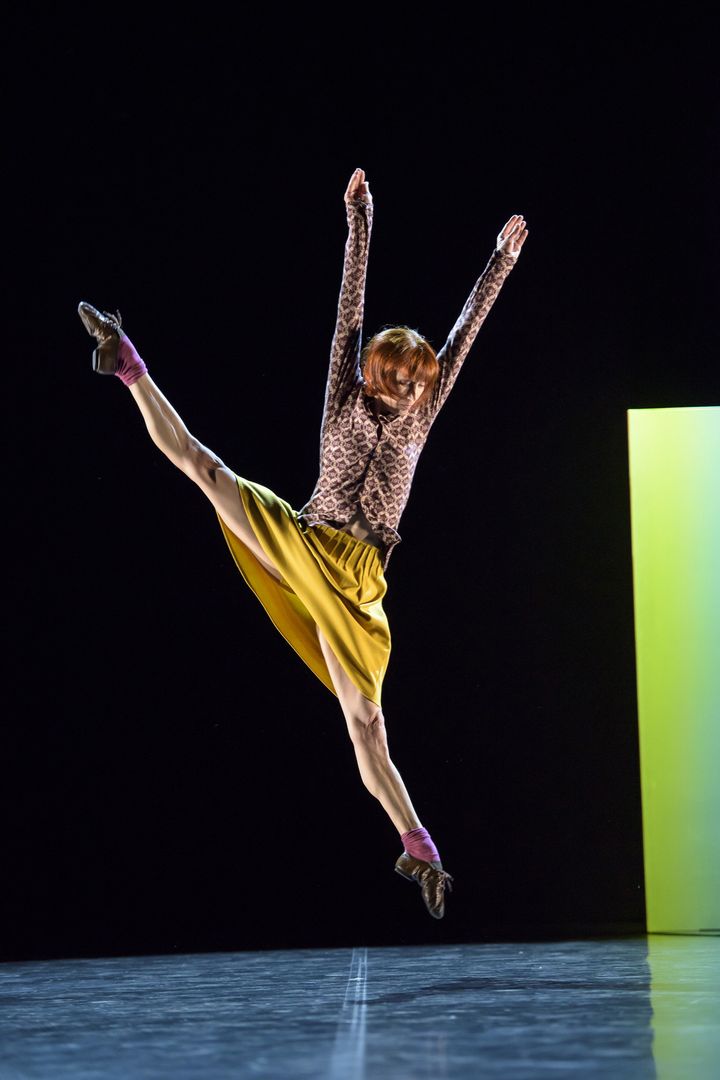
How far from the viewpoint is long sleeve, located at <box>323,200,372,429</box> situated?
3828 mm

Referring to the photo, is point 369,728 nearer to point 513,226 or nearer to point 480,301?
point 480,301

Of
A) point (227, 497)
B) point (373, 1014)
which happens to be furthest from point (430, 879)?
point (227, 497)

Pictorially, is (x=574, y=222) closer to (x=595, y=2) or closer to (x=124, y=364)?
(x=595, y=2)

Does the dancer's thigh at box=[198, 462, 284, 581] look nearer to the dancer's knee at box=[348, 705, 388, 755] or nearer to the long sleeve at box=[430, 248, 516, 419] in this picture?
the dancer's knee at box=[348, 705, 388, 755]

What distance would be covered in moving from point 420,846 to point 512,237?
1860mm

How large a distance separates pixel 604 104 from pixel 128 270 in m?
1.80

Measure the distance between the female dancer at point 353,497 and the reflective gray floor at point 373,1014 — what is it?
458 millimetres

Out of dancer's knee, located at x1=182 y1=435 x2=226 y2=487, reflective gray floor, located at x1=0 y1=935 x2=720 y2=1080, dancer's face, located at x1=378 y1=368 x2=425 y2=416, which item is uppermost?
dancer's face, located at x1=378 y1=368 x2=425 y2=416

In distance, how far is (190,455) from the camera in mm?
3758

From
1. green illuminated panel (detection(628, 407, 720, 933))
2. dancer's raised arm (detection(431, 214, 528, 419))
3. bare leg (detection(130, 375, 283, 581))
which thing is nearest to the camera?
bare leg (detection(130, 375, 283, 581))

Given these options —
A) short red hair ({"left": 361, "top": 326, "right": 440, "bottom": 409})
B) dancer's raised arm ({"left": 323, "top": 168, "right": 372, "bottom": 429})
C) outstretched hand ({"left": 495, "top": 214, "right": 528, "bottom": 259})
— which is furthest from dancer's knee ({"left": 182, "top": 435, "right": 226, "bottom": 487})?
outstretched hand ({"left": 495, "top": 214, "right": 528, "bottom": 259})

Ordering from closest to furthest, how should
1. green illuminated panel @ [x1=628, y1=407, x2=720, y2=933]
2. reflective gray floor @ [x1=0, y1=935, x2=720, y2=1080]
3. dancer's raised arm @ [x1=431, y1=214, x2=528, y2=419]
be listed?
1. reflective gray floor @ [x1=0, y1=935, x2=720, y2=1080]
2. dancer's raised arm @ [x1=431, y1=214, x2=528, y2=419]
3. green illuminated panel @ [x1=628, y1=407, x2=720, y2=933]

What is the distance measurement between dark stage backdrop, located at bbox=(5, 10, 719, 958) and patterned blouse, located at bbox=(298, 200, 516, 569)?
0.60 m

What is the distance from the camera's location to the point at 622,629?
4656mm
